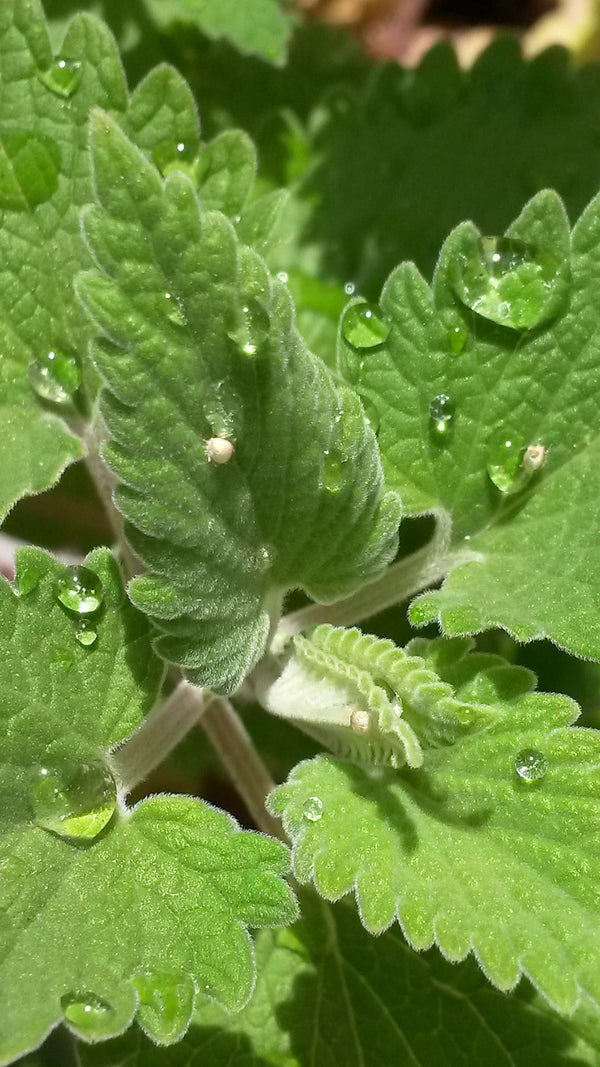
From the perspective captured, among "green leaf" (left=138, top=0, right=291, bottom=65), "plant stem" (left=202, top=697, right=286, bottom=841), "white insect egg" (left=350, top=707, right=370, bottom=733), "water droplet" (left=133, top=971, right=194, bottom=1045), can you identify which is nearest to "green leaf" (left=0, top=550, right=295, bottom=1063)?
"water droplet" (left=133, top=971, right=194, bottom=1045)

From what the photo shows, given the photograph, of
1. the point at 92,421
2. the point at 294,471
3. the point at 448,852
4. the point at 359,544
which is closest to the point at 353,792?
the point at 448,852

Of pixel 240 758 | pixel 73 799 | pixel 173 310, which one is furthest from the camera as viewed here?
pixel 240 758

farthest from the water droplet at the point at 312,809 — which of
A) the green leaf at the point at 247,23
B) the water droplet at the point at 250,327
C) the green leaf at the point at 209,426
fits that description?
the green leaf at the point at 247,23

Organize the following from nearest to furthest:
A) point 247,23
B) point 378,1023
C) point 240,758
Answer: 1. point 378,1023
2. point 240,758
3. point 247,23

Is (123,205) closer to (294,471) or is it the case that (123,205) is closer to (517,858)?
(294,471)

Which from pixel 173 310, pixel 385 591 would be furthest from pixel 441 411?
pixel 173 310

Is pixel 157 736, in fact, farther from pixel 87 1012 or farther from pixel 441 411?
pixel 441 411

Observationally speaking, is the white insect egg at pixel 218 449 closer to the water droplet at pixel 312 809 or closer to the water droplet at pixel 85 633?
the water droplet at pixel 85 633
